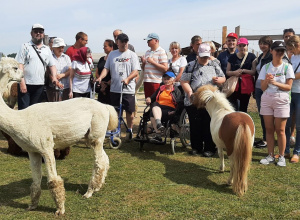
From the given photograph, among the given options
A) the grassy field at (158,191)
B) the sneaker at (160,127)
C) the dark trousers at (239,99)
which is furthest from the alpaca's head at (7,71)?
the dark trousers at (239,99)

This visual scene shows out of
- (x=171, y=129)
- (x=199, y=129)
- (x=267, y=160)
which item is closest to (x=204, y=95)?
(x=199, y=129)

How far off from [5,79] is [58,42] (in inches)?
136

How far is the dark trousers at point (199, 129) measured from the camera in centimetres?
634

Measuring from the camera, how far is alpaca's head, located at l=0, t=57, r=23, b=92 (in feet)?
12.7

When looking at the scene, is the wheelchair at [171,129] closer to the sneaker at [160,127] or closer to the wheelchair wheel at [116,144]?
the sneaker at [160,127]

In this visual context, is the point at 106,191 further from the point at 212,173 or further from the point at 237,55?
the point at 237,55

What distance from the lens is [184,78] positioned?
624 cm

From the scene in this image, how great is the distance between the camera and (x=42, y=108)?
157 inches

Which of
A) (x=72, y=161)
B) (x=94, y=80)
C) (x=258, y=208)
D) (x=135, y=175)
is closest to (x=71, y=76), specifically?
(x=94, y=80)

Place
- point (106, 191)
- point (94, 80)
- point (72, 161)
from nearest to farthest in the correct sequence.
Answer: point (106, 191)
point (72, 161)
point (94, 80)

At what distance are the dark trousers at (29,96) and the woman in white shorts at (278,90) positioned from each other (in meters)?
4.10

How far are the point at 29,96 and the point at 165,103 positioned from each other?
2634 mm

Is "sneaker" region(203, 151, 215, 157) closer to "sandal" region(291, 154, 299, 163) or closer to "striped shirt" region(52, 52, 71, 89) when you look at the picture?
"sandal" region(291, 154, 299, 163)

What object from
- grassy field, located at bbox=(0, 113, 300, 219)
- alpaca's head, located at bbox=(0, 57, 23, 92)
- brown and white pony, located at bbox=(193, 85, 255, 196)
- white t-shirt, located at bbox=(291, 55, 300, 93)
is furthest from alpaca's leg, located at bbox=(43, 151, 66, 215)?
Answer: white t-shirt, located at bbox=(291, 55, 300, 93)
